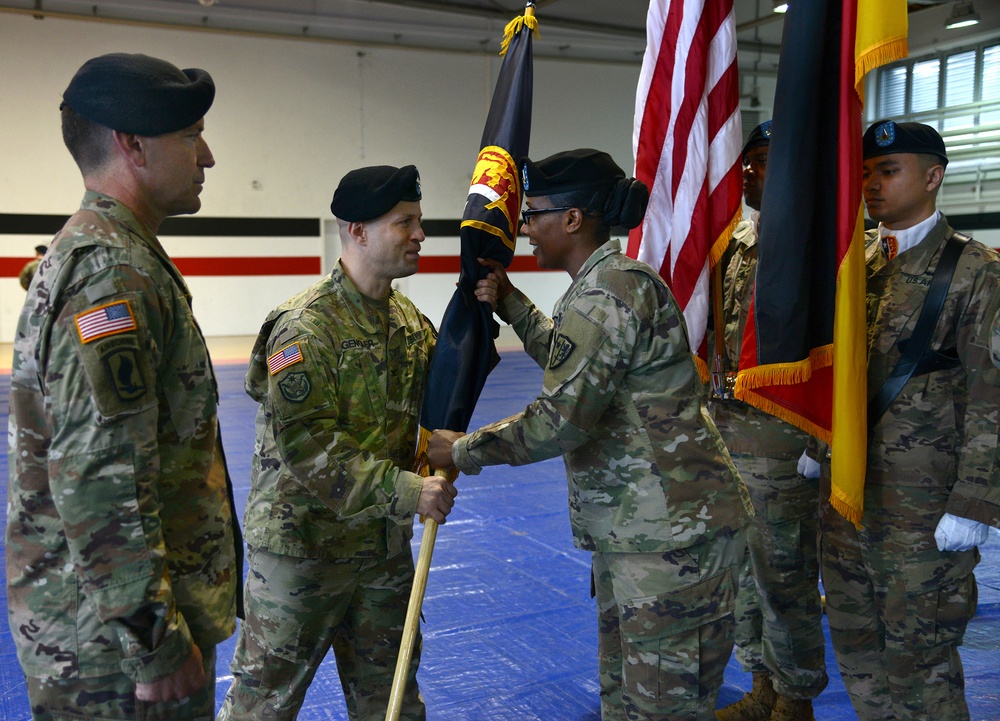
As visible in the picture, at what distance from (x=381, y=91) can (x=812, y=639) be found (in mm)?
15122

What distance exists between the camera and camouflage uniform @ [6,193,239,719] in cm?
145

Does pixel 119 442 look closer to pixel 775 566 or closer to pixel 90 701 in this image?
pixel 90 701

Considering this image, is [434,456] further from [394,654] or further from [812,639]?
[812,639]

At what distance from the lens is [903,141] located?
106 inches

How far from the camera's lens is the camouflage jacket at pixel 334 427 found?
226 cm

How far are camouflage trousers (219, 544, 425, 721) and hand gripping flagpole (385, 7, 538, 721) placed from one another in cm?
11

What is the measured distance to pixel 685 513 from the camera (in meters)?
2.19

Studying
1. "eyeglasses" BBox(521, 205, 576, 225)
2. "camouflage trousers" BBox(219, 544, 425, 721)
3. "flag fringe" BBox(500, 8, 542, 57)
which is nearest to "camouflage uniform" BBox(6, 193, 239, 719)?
"camouflage trousers" BBox(219, 544, 425, 721)

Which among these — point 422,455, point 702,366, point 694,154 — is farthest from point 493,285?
point 694,154

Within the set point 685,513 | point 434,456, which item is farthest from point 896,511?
point 434,456

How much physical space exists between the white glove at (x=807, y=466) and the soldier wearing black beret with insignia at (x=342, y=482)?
4.80 feet

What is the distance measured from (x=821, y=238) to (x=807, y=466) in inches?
33.7

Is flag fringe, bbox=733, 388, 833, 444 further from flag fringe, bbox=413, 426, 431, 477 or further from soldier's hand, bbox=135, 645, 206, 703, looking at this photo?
soldier's hand, bbox=135, 645, 206, 703

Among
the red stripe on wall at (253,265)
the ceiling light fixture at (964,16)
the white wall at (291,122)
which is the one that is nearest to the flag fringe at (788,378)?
the ceiling light fixture at (964,16)
